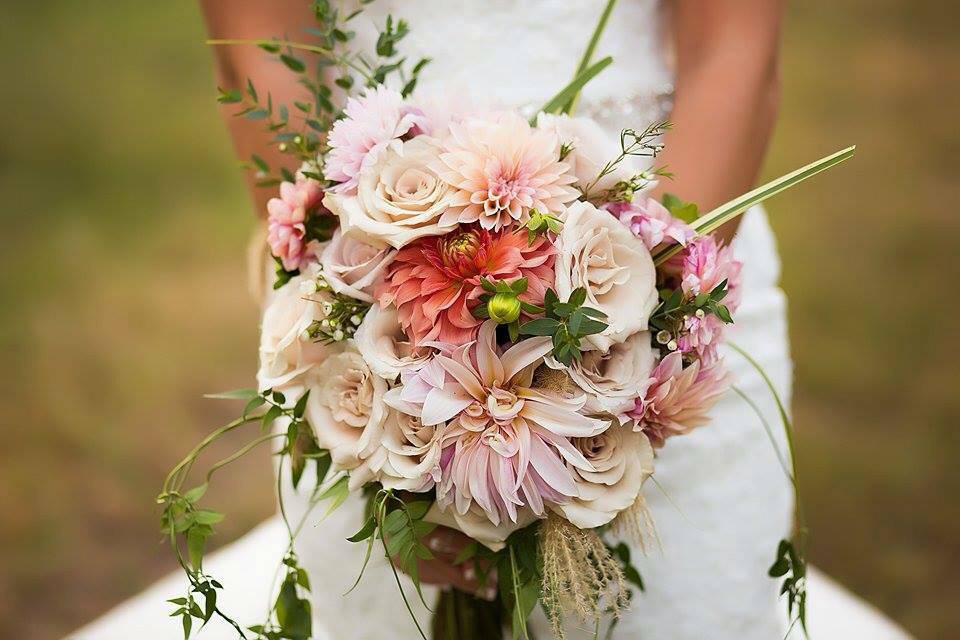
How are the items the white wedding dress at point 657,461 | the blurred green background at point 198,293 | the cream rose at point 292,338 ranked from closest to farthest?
1. the cream rose at point 292,338
2. the white wedding dress at point 657,461
3. the blurred green background at point 198,293

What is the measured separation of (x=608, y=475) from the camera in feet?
2.83

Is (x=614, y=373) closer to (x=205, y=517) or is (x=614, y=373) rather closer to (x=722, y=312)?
(x=722, y=312)

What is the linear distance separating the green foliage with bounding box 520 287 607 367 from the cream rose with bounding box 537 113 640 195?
0.44ft

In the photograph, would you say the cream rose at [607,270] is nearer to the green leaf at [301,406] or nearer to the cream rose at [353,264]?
the cream rose at [353,264]

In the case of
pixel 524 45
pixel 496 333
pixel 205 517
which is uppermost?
pixel 524 45

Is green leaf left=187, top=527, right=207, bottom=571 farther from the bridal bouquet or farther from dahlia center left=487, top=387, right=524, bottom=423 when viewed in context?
dahlia center left=487, top=387, right=524, bottom=423

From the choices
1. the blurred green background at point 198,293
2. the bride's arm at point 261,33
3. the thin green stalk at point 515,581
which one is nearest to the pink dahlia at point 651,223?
the thin green stalk at point 515,581

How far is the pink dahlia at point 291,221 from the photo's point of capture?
0.94 meters

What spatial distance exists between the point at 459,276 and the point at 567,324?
11 cm

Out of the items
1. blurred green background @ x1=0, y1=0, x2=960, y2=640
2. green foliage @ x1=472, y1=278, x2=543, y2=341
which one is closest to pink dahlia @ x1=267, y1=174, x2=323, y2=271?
green foliage @ x1=472, y1=278, x2=543, y2=341

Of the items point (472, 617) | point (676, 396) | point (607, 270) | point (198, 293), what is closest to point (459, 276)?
point (607, 270)

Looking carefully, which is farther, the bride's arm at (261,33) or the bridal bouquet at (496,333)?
the bride's arm at (261,33)

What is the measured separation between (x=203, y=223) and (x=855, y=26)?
340cm

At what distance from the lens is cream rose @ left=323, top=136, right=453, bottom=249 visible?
83cm
